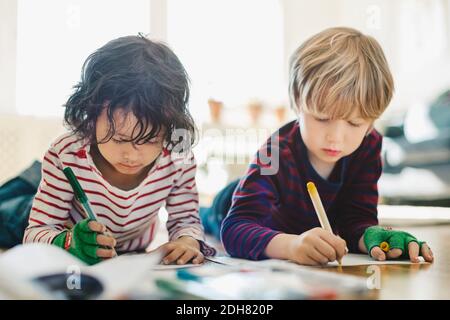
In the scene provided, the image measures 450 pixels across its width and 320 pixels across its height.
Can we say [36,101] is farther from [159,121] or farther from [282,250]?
[282,250]

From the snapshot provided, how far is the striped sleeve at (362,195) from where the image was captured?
700mm

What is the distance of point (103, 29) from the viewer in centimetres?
58

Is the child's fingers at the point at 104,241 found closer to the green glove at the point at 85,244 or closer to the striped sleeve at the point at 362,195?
the green glove at the point at 85,244

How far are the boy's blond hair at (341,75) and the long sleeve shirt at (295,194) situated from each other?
0.07 metres

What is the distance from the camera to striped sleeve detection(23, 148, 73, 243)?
58 centimetres

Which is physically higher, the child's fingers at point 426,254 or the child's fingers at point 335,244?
the child's fingers at point 335,244

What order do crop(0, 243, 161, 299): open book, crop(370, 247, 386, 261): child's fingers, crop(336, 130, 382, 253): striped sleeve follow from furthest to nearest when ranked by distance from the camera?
crop(336, 130, 382, 253): striped sleeve, crop(370, 247, 386, 261): child's fingers, crop(0, 243, 161, 299): open book

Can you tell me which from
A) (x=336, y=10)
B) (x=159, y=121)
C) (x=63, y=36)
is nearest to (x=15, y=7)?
(x=63, y=36)

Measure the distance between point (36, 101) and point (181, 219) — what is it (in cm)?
22

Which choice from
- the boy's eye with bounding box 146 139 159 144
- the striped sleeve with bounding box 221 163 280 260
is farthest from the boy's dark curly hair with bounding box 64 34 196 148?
the striped sleeve with bounding box 221 163 280 260

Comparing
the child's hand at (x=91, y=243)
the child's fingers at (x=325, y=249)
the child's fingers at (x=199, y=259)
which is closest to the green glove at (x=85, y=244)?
the child's hand at (x=91, y=243)

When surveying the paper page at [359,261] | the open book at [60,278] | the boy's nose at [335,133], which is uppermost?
the boy's nose at [335,133]

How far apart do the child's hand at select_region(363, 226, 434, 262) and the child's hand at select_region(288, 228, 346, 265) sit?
0.33 feet

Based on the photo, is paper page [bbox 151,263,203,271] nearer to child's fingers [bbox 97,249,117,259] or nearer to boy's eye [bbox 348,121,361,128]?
child's fingers [bbox 97,249,117,259]
